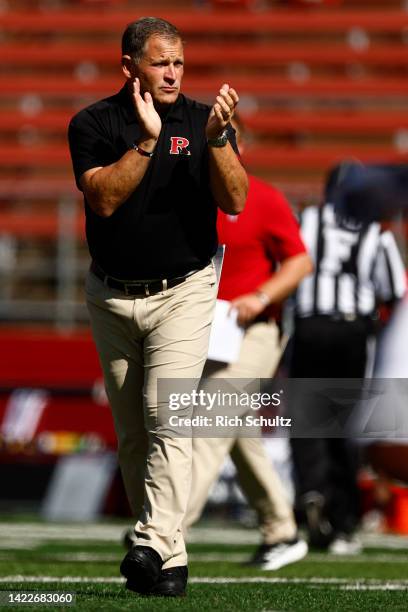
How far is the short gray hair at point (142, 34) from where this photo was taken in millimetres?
3893

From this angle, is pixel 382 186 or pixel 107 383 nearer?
pixel 382 186

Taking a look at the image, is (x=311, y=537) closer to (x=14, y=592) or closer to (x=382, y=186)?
(x=14, y=592)

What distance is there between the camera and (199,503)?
5.17 metres

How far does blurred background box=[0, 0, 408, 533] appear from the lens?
34.9 ft

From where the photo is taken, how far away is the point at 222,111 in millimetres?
3719

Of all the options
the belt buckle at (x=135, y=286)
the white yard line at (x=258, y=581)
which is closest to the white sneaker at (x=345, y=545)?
the white yard line at (x=258, y=581)

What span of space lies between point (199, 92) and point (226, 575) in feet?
26.7

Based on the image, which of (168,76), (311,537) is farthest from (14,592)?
(311,537)

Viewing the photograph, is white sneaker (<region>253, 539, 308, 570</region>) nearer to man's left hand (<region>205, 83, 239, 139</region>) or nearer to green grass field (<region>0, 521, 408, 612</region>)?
green grass field (<region>0, 521, 408, 612</region>)

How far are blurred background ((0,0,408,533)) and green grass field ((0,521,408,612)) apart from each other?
3.28 metres

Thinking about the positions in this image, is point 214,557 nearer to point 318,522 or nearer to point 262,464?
point 262,464

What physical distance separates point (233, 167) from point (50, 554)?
249 cm

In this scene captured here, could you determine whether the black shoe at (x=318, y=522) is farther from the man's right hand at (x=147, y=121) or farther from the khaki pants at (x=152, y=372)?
the man's right hand at (x=147, y=121)

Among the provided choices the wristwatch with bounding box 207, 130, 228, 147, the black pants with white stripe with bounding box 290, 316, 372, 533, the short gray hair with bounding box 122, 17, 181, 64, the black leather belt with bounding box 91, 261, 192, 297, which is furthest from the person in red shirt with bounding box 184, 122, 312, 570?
the wristwatch with bounding box 207, 130, 228, 147
